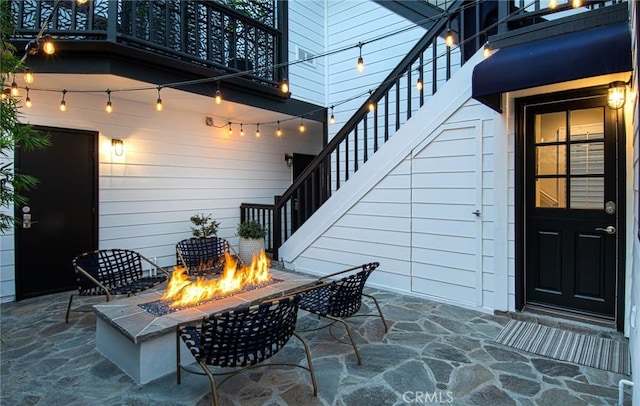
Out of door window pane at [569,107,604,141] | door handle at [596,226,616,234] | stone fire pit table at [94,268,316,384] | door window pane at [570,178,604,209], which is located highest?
door window pane at [569,107,604,141]

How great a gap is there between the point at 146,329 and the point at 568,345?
3371 millimetres

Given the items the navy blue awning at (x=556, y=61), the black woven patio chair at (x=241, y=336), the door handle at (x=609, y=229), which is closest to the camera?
the black woven patio chair at (x=241, y=336)

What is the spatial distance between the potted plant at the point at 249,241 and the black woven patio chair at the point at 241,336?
141 inches

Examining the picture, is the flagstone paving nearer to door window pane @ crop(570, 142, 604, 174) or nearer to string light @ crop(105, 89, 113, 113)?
door window pane @ crop(570, 142, 604, 174)

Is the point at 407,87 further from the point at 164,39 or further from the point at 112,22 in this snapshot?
the point at 112,22

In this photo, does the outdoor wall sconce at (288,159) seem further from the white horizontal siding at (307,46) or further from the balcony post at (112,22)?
the balcony post at (112,22)

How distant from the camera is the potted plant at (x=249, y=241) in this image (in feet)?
19.8

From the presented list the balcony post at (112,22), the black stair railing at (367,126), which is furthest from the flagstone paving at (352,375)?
the balcony post at (112,22)

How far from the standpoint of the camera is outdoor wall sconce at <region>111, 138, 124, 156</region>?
206 inches

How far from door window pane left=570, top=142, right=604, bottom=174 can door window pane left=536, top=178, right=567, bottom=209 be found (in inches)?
6.5

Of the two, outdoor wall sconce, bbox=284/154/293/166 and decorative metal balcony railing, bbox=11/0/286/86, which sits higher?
decorative metal balcony railing, bbox=11/0/286/86

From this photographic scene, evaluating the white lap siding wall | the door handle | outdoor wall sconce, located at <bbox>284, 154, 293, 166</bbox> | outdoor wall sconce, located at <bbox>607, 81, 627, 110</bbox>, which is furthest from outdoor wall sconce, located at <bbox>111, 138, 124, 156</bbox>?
the door handle

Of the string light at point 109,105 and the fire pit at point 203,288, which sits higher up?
the string light at point 109,105

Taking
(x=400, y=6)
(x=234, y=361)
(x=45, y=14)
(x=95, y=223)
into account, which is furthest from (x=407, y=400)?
(x=400, y=6)
